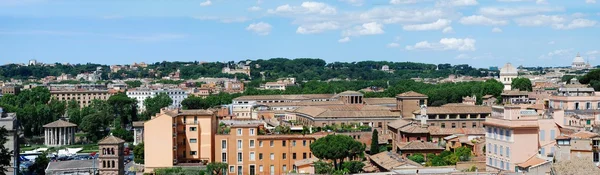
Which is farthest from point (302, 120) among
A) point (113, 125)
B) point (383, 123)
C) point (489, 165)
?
point (113, 125)

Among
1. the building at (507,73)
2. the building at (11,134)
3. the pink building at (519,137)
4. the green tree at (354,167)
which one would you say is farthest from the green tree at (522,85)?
the building at (11,134)

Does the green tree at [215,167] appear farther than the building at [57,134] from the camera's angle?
No

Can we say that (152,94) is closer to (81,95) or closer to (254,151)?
(81,95)

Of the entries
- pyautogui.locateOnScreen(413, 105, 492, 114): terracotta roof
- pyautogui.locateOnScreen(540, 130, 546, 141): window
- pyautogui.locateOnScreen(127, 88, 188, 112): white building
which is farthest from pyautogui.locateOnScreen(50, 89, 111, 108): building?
pyautogui.locateOnScreen(540, 130, 546, 141): window

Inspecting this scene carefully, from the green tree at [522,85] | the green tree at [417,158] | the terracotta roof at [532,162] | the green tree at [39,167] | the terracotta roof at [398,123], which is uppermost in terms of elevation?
the green tree at [522,85]

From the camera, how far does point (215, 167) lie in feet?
137

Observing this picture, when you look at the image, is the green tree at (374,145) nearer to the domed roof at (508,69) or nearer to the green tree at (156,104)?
the green tree at (156,104)

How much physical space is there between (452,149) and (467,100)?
120ft

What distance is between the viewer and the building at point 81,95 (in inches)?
4970

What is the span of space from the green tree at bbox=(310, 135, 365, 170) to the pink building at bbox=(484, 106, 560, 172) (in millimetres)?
9249

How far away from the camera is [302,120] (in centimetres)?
6112

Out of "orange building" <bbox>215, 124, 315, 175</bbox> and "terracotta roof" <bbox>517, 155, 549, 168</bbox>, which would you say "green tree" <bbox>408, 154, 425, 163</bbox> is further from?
"terracotta roof" <bbox>517, 155, 549, 168</bbox>

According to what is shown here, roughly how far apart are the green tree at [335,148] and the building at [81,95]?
294 feet

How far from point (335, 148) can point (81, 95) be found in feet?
309
